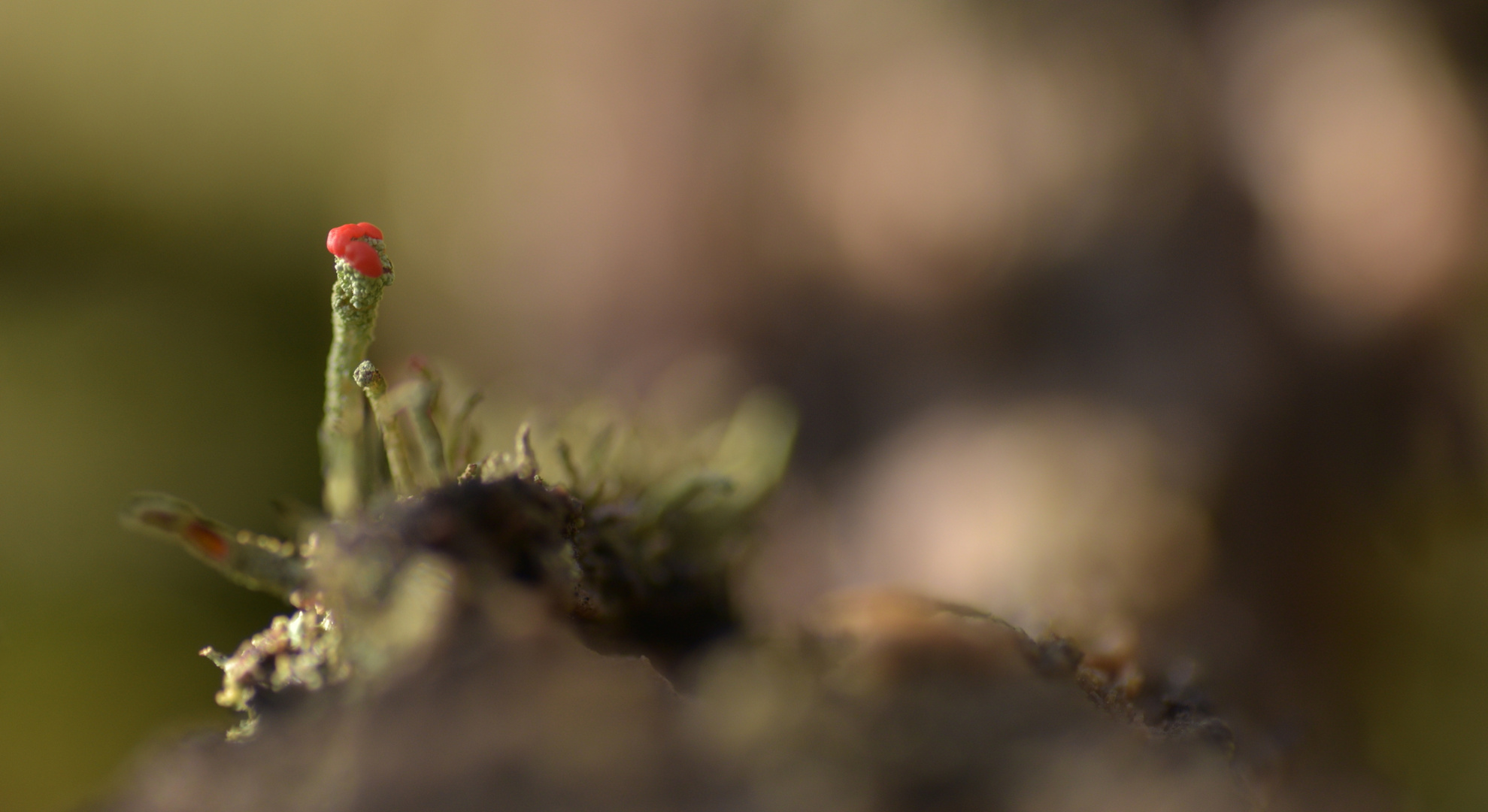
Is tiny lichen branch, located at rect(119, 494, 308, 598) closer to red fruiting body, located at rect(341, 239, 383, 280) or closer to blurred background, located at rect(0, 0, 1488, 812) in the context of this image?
red fruiting body, located at rect(341, 239, 383, 280)

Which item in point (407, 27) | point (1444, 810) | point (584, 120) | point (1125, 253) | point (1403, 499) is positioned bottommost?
point (1444, 810)

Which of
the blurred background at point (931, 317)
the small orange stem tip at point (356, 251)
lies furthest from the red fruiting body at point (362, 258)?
the blurred background at point (931, 317)

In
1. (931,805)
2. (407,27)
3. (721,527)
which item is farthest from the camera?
(407,27)

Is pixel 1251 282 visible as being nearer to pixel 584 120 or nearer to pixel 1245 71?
pixel 1245 71

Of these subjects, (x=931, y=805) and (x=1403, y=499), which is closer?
(x=931, y=805)

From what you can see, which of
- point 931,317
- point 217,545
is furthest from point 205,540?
point 931,317

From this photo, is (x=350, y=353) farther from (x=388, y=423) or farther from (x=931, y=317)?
(x=931, y=317)

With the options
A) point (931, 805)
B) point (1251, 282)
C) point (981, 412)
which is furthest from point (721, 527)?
point (1251, 282)

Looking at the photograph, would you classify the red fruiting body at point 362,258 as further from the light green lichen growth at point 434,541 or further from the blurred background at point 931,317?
the blurred background at point 931,317
